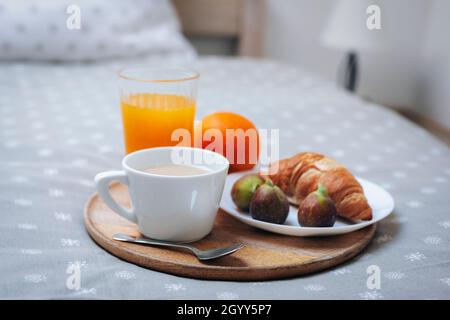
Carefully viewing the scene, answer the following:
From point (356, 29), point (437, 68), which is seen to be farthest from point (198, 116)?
point (437, 68)

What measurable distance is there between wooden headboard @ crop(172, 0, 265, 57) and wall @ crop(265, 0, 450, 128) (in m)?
0.18

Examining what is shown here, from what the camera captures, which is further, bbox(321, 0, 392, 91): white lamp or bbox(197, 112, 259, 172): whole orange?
bbox(321, 0, 392, 91): white lamp

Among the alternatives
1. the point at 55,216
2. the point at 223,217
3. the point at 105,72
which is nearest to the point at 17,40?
the point at 105,72

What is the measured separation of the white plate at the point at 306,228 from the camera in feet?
2.21

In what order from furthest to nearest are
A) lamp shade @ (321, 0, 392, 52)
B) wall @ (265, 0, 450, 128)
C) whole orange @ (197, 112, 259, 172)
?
wall @ (265, 0, 450, 128)
lamp shade @ (321, 0, 392, 52)
whole orange @ (197, 112, 259, 172)

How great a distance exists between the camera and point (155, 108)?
811 millimetres

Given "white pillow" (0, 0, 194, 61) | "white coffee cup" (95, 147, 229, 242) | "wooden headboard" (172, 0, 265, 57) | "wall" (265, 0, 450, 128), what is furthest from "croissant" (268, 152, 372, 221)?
"wall" (265, 0, 450, 128)

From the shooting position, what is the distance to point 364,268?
2.11 ft

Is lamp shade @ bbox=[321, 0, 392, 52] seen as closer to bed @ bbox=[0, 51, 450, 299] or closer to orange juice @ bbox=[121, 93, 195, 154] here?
bed @ bbox=[0, 51, 450, 299]

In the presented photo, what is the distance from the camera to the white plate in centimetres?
67

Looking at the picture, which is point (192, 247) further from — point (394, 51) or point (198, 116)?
point (394, 51)

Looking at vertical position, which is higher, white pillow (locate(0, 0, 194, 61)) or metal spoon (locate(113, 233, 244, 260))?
white pillow (locate(0, 0, 194, 61))
